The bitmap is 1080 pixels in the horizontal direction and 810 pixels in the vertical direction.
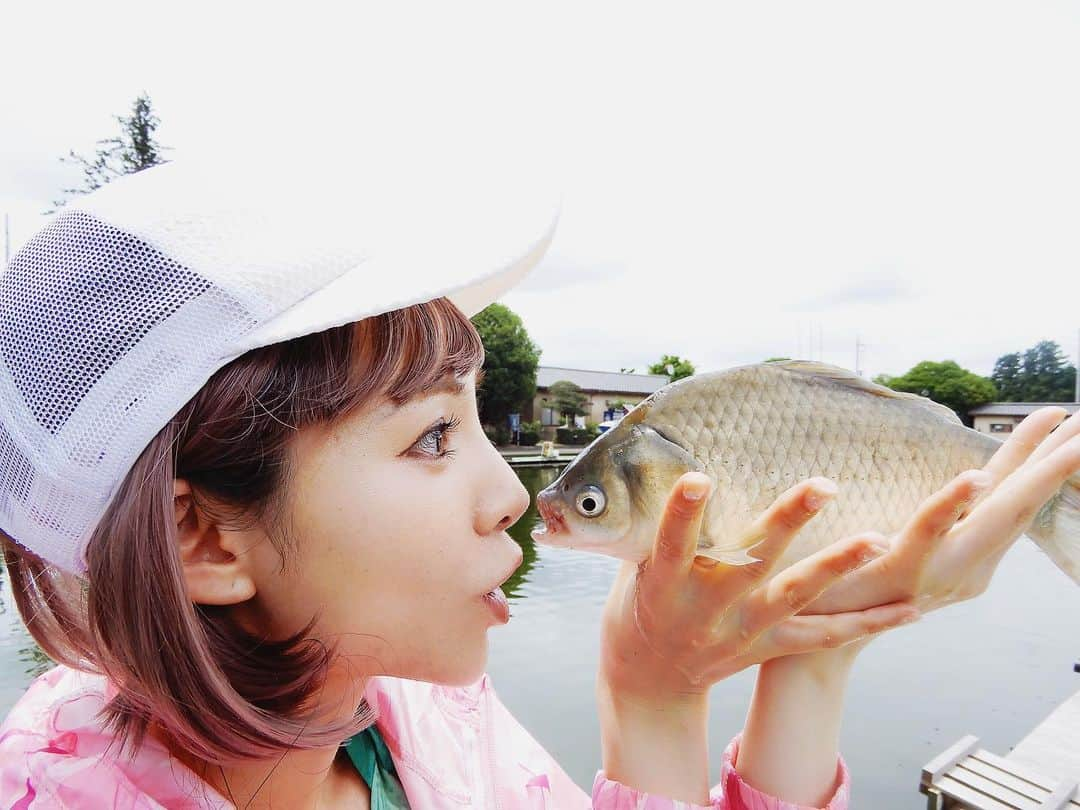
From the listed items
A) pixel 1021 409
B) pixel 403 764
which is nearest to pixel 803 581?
pixel 403 764

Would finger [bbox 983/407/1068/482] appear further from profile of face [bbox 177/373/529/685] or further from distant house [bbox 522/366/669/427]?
distant house [bbox 522/366/669/427]

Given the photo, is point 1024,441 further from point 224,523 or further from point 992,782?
point 992,782

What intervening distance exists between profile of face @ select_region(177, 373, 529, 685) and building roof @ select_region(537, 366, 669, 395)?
40.1 metres

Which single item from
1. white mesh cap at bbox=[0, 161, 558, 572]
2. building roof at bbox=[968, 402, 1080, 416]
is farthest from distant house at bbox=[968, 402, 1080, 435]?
white mesh cap at bbox=[0, 161, 558, 572]

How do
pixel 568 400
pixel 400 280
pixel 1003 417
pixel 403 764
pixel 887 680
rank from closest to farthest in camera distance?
1. pixel 400 280
2. pixel 403 764
3. pixel 887 680
4. pixel 1003 417
5. pixel 568 400

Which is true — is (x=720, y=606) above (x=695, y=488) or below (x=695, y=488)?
below

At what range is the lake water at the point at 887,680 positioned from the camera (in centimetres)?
686

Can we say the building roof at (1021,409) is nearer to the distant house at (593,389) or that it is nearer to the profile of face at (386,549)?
the profile of face at (386,549)

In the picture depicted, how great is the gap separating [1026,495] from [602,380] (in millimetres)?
43880

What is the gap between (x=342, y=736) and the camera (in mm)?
1216

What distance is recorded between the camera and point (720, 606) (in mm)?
1169

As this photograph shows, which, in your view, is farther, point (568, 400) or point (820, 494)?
point (568, 400)

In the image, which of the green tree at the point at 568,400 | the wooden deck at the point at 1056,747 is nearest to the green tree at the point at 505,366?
the green tree at the point at 568,400

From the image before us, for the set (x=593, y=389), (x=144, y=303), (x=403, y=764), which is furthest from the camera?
(x=593, y=389)
